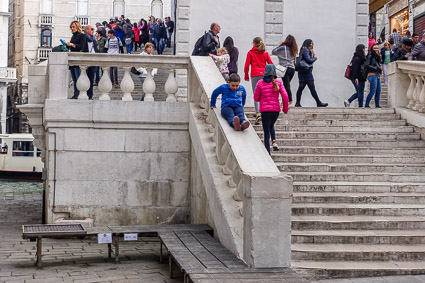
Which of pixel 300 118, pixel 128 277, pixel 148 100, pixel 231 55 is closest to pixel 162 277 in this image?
pixel 128 277

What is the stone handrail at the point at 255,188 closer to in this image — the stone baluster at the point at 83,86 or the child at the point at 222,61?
the stone baluster at the point at 83,86

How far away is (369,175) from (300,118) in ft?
8.30

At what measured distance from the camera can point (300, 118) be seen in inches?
475

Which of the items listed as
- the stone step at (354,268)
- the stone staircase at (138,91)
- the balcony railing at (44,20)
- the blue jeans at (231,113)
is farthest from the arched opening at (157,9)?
the stone step at (354,268)

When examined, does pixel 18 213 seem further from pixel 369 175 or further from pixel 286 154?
pixel 369 175

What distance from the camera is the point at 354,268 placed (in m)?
7.23

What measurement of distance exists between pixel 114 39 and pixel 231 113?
9.23 meters

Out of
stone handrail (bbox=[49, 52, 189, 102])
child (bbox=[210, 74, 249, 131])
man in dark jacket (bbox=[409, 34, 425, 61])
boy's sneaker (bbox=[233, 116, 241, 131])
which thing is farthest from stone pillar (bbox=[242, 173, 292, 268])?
man in dark jacket (bbox=[409, 34, 425, 61])

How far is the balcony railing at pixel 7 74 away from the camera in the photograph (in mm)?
55250

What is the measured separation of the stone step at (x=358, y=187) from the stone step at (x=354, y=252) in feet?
4.98

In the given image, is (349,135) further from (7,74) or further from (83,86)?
(7,74)

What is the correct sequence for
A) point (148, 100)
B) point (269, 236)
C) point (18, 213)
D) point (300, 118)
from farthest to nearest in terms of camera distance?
point (18, 213), point (300, 118), point (148, 100), point (269, 236)

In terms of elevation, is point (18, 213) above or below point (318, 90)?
below

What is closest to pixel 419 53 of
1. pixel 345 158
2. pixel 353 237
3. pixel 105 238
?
pixel 345 158
